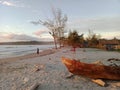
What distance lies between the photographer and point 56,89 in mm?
9727

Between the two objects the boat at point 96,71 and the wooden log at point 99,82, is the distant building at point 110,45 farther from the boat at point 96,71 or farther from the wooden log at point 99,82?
the wooden log at point 99,82

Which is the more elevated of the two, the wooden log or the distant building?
the distant building

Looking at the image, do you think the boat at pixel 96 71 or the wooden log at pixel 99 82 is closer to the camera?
the wooden log at pixel 99 82

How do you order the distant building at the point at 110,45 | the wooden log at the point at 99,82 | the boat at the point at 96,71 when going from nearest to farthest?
1. the wooden log at the point at 99,82
2. the boat at the point at 96,71
3. the distant building at the point at 110,45

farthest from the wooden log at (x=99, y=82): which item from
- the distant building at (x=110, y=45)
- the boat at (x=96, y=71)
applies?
the distant building at (x=110, y=45)

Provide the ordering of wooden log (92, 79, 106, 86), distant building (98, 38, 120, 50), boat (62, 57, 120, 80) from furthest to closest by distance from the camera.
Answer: distant building (98, 38, 120, 50) → boat (62, 57, 120, 80) → wooden log (92, 79, 106, 86)

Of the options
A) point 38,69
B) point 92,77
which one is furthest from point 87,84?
point 38,69

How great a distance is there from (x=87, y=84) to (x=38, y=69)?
160 inches

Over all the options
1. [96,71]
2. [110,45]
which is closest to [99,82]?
[96,71]

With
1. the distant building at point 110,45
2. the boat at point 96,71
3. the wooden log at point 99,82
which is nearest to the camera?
the wooden log at point 99,82

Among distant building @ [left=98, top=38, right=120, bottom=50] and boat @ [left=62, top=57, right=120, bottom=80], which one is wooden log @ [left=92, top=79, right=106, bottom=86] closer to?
boat @ [left=62, top=57, right=120, bottom=80]

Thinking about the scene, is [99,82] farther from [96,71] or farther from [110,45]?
[110,45]

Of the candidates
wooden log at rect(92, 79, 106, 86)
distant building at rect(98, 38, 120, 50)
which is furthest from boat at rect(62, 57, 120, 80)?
distant building at rect(98, 38, 120, 50)

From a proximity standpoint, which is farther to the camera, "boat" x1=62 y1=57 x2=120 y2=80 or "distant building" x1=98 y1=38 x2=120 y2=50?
"distant building" x1=98 y1=38 x2=120 y2=50
